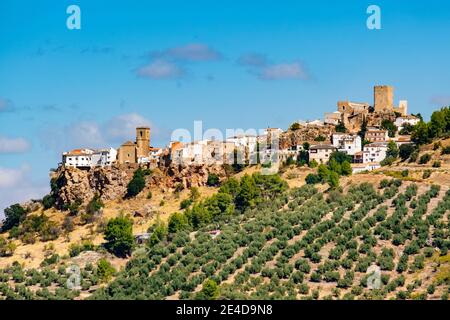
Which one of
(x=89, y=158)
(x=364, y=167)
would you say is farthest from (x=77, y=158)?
(x=364, y=167)

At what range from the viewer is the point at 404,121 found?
86875 millimetres

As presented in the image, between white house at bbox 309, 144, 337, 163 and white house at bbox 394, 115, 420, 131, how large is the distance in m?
7.02

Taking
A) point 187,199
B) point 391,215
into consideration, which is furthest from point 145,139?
point 391,215

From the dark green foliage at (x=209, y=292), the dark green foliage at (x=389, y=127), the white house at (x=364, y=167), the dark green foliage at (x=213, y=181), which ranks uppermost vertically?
the dark green foliage at (x=389, y=127)

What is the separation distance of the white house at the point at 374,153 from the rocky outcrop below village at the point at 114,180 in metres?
9.72

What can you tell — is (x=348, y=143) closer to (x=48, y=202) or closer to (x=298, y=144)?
(x=298, y=144)

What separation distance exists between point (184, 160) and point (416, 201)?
2102 centimetres

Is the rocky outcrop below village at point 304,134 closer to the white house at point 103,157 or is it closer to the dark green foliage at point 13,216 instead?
the white house at point 103,157

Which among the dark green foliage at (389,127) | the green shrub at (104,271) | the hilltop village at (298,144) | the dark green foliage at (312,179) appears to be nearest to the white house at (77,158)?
the hilltop village at (298,144)

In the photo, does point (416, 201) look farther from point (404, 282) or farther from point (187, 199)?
point (187, 199)

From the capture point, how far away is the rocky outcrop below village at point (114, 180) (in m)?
79.9

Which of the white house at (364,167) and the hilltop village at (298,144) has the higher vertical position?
the hilltop village at (298,144)

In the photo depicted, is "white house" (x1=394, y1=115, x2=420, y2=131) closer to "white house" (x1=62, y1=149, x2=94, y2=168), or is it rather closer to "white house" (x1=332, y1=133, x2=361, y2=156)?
"white house" (x1=332, y1=133, x2=361, y2=156)

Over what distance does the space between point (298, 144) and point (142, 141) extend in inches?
434
